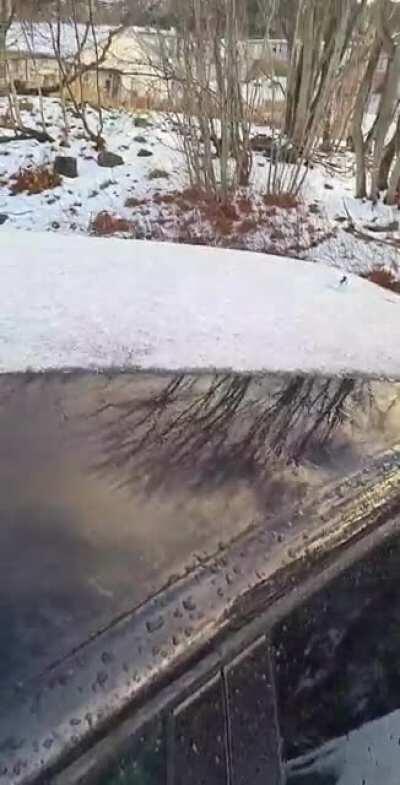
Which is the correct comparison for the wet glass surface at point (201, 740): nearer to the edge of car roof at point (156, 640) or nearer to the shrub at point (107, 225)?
the edge of car roof at point (156, 640)

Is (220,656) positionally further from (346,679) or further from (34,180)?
(34,180)

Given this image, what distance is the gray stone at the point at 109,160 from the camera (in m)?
9.72

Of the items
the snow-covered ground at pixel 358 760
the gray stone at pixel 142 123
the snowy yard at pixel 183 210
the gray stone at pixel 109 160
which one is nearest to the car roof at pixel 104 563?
the snow-covered ground at pixel 358 760

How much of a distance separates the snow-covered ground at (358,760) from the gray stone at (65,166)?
8.65 m

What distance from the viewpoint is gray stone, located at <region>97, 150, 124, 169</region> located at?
9719 millimetres

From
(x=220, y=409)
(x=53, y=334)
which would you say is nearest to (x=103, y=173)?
(x=53, y=334)

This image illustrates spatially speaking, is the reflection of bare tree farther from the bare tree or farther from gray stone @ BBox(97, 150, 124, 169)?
gray stone @ BBox(97, 150, 124, 169)

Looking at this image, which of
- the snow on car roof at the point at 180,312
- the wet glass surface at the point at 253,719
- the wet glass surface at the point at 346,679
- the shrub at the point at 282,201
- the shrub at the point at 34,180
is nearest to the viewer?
the wet glass surface at the point at 253,719

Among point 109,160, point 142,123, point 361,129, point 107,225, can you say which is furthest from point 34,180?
point 361,129

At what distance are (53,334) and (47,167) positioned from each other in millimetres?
7621

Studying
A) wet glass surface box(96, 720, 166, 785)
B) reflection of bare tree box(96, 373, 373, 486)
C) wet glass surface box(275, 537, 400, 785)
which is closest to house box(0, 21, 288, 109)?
reflection of bare tree box(96, 373, 373, 486)

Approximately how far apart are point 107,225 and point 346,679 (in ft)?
23.2

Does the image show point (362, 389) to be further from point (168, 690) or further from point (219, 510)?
point (168, 690)

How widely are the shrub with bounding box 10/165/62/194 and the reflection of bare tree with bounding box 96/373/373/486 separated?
290 inches
